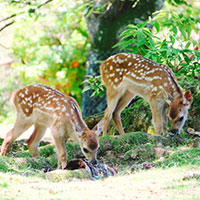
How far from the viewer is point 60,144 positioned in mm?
8031

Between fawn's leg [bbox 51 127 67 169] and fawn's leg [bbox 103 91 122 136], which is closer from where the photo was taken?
fawn's leg [bbox 51 127 67 169]

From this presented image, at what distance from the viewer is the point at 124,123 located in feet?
36.1

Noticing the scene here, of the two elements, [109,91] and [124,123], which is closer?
[109,91]

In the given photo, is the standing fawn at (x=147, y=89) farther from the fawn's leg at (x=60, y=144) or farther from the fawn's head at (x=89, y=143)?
the fawn's head at (x=89, y=143)

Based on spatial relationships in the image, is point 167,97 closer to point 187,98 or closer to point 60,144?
point 187,98

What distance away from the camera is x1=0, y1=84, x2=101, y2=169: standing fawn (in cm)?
777

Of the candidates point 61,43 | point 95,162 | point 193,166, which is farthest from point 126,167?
point 61,43

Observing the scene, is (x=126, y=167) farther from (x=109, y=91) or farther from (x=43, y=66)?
(x=43, y=66)

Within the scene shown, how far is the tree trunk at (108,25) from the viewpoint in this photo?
14422 millimetres

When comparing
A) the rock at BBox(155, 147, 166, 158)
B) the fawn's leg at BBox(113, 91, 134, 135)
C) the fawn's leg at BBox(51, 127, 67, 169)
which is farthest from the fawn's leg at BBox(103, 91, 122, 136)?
the rock at BBox(155, 147, 166, 158)

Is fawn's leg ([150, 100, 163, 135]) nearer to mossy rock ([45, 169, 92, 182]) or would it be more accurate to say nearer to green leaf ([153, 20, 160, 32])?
green leaf ([153, 20, 160, 32])

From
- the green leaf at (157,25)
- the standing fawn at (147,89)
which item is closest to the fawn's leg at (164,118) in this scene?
the standing fawn at (147,89)

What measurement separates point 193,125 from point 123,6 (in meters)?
5.89

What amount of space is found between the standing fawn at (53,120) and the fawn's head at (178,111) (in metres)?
1.84
